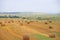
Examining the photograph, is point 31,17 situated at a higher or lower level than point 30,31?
higher

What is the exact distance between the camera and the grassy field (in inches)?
77.2

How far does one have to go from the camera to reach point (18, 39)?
1.95m

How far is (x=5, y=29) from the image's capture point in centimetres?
201

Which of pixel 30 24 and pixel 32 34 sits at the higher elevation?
pixel 30 24

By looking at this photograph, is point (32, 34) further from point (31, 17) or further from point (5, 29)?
point (5, 29)

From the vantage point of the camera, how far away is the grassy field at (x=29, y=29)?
1.96m

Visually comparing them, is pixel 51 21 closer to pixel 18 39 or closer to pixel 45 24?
pixel 45 24

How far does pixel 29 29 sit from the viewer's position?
2.03 meters
